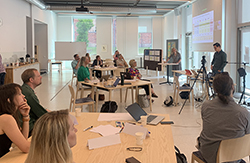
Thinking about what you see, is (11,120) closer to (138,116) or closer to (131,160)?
(131,160)

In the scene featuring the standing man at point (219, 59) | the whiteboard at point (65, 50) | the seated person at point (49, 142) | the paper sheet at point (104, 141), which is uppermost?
the whiteboard at point (65, 50)

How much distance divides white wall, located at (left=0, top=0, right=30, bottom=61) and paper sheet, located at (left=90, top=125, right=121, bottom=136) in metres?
7.90

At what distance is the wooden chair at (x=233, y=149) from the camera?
2148mm

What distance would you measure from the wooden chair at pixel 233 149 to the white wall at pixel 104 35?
16.2 m

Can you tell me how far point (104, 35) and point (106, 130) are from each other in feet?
52.0

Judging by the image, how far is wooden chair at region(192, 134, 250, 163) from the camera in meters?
2.15

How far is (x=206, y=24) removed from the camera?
988cm

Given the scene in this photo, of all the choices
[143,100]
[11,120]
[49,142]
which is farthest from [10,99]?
[143,100]

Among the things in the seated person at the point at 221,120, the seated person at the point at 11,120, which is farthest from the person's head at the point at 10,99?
the seated person at the point at 221,120

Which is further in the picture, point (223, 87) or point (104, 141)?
point (223, 87)

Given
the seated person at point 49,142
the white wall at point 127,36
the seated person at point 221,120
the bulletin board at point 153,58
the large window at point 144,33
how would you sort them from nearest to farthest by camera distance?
the seated person at point 49,142 → the seated person at point 221,120 → the bulletin board at point 153,58 → the white wall at point 127,36 → the large window at point 144,33

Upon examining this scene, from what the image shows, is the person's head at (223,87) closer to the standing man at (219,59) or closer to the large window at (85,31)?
the standing man at (219,59)

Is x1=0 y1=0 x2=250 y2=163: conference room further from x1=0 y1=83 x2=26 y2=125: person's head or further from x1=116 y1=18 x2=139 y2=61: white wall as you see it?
x1=0 y1=83 x2=26 y2=125: person's head

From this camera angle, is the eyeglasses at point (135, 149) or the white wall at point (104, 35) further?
the white wall at point (104, 35)
